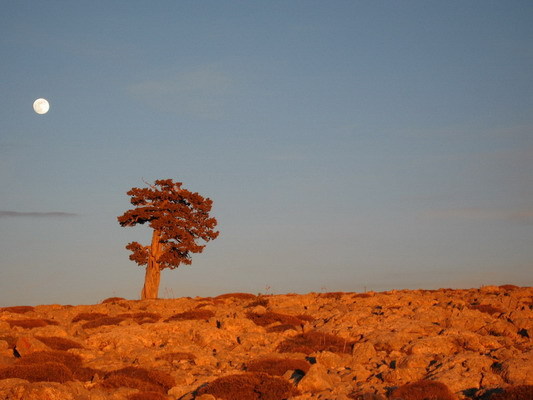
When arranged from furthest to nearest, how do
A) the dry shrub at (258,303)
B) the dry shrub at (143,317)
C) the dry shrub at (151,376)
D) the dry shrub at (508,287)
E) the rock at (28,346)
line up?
the dry shrub at (508,287) → the dry shrub at (258,303) → the dry shrub at (143,317) → the rock at (28,346) → the dry shrub at (151,376)

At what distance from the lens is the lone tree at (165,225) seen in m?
48.1

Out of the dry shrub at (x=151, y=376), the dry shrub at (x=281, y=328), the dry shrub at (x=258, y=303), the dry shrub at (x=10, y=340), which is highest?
the dry shrub at (x=258, y=303)

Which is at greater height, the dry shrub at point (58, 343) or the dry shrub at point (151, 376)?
the dry shrub at point (58, 343)

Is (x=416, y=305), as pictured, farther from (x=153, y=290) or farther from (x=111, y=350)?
(x=153, y=290)

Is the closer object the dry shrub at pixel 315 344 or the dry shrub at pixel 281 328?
the dry shrub at pixel 315 344

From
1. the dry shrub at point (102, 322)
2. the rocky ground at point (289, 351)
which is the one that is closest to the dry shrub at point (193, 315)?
the rocky ground at point (289, 351)

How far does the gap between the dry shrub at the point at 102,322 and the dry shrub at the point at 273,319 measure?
22.3 ft

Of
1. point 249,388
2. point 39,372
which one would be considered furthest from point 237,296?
point 249,388

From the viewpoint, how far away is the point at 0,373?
724 inches

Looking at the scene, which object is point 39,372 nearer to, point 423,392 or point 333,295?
point 423,392

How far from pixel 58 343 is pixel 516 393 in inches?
678

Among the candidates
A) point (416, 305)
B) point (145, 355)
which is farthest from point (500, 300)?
point (145, 355)

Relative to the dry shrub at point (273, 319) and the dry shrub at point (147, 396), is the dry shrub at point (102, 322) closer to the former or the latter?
the dry shrub at point (273, 319)

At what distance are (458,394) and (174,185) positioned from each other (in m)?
36.6
